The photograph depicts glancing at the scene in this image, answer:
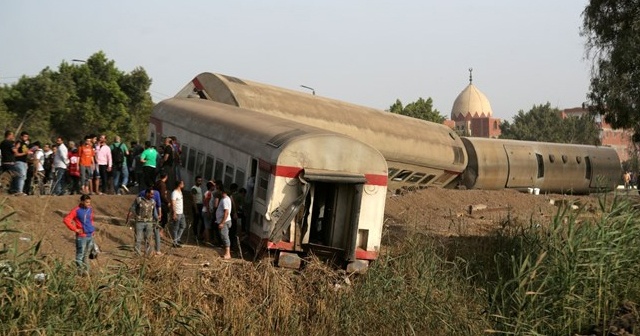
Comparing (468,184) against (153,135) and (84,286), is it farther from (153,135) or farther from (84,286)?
(84,286)

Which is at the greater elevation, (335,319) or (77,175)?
(77,175)

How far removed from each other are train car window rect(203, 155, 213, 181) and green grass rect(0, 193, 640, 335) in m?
5.23

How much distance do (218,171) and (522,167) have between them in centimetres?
1629

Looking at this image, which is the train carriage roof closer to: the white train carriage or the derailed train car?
the derailed train car

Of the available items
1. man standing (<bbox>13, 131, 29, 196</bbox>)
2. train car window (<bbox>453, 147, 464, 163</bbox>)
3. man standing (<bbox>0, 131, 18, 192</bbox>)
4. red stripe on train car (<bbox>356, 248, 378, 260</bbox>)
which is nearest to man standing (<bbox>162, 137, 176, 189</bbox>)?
man standing (<bbox>13, 131, 29, 196</bbox>)

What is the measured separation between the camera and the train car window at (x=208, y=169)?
20266mm

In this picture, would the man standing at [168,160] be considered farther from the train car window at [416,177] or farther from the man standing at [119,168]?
the train car window at [416,177]

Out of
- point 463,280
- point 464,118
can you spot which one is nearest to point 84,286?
point 463,280

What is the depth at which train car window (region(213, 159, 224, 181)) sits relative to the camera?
64.2ft

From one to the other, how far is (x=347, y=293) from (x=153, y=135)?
39.8ft

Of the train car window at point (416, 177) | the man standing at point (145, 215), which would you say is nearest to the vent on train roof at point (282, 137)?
the man standing at point (145, 215)

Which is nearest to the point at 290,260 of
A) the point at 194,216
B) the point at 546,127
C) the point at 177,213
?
the point at 177,213

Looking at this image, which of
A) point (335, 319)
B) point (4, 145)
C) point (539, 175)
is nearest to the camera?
point (335, 319)

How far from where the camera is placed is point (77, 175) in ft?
68.8
